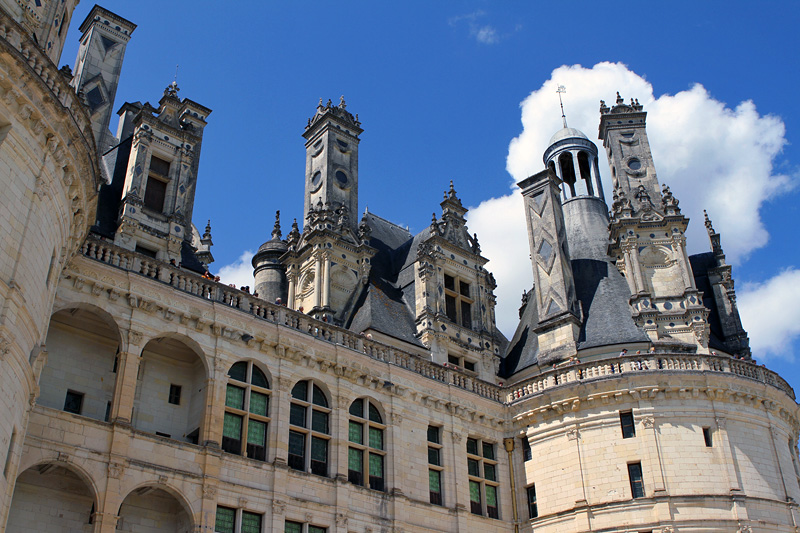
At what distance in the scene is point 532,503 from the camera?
25438mm

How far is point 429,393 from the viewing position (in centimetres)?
2461

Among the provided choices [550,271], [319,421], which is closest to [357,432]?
[319,421]

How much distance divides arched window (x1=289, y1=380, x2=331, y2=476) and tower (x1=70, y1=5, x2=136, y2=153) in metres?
10.4

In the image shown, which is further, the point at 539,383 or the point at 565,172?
the point at 565,172

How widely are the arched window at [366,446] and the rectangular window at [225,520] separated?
3.88 meters

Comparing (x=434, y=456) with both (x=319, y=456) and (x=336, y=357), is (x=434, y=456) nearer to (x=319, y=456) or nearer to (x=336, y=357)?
(x=319, y=456)

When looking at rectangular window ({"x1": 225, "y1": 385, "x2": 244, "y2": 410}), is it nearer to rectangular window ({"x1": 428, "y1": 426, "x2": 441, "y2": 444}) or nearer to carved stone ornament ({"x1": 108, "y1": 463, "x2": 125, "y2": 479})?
carved stone ornament ({"x1": 108, "y1": 463, "x2": 125, "y2": 479})

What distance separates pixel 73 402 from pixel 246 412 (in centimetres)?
406

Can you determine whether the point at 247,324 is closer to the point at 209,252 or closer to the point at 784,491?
the point at 209,252

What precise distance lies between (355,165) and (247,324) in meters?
12.4

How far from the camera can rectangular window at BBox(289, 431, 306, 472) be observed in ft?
68.3

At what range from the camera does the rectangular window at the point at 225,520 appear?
18531 mm

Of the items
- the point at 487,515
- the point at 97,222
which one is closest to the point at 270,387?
the point at 97,222

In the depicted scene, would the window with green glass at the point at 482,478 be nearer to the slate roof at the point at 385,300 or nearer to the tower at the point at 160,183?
the slate roof at the point at 385,300
